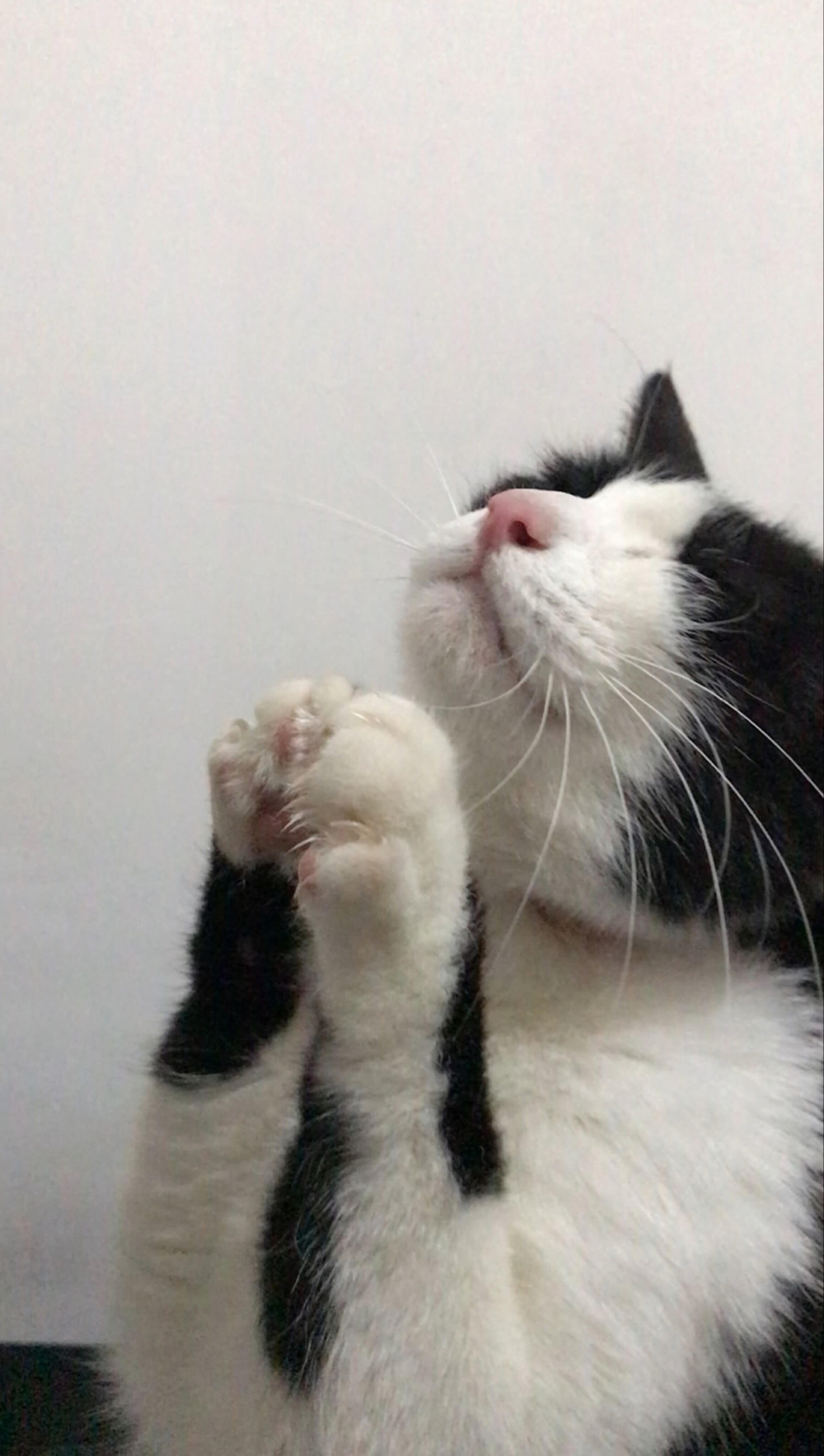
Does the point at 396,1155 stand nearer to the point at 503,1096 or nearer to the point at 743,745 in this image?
the point at 503,1096

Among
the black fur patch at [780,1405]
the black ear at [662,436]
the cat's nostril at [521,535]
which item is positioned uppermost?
the black ear at [662,436]

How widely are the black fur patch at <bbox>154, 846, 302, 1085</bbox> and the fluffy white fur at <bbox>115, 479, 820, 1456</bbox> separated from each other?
14 mm

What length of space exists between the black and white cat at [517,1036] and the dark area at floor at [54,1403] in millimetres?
73

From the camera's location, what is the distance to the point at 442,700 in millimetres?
583

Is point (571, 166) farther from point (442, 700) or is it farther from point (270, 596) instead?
point (442, 700)

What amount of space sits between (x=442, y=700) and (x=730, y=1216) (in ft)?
0.97

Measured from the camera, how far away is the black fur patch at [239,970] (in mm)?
577

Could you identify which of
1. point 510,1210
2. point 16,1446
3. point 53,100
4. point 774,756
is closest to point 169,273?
point 53,100

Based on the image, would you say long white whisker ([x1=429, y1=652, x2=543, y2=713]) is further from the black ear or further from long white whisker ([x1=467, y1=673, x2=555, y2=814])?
the black ear

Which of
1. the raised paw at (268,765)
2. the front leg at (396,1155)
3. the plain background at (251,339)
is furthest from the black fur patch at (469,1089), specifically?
the plain background at (251,339)

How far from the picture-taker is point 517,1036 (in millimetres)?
552

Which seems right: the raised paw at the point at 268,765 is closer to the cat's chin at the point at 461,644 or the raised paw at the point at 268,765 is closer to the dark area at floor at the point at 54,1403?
the cat's chin at the point at 461,644

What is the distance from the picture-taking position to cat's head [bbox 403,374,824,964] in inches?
21.4

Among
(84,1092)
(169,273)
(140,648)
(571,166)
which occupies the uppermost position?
(571,166)
